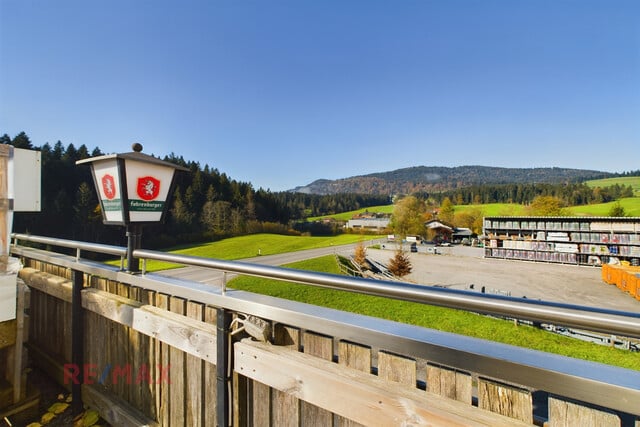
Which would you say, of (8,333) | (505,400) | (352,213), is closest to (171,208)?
(8,333)

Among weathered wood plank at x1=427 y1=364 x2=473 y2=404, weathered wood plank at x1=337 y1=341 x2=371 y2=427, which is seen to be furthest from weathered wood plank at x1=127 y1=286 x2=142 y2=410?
weathered wood plank at x1=427 y1=364 x2=473 y2=404

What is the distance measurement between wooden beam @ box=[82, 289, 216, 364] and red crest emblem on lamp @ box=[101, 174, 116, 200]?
73 centimetres

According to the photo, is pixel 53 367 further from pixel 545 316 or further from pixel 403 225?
pixel 403 225

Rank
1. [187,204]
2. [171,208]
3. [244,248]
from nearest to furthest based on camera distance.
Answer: [244,248]
[171,208]
[187,204]

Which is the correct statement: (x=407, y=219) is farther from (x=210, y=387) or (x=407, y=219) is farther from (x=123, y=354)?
(x=210, y=387)

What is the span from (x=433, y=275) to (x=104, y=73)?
60.9 ft

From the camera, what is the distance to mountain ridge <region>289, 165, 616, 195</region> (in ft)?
288

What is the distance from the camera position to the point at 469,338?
38.0 inches

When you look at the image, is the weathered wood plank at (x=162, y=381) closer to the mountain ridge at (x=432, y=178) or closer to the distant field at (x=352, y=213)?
the distant field at (x=352, y=213)

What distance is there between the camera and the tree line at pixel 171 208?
23.7 meters

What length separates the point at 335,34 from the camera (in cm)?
1148

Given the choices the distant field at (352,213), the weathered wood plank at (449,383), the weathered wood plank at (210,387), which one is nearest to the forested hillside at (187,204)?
the distant field at (352,213)

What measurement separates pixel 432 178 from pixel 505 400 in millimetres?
108639

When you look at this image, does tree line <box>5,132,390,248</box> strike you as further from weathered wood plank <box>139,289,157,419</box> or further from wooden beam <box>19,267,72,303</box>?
weathered wood plank <box>139,289,157,419</box>
